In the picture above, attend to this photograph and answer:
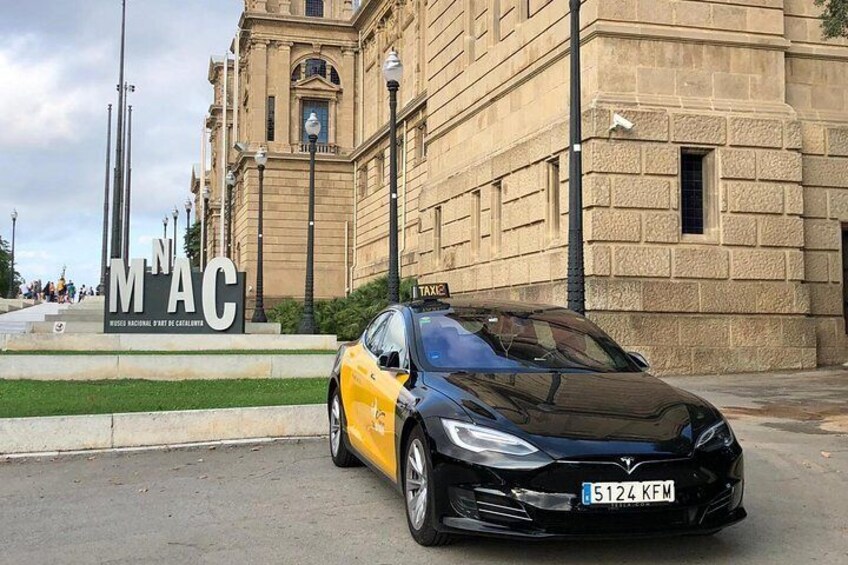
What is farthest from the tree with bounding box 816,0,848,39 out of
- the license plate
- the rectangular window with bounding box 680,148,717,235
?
the license plate

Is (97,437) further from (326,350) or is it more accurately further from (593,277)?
(326,350)

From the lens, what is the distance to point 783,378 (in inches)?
597

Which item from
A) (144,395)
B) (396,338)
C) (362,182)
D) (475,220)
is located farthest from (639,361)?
(362,182)

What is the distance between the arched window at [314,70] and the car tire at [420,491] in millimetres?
53130

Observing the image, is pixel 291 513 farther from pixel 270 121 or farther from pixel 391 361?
pixel 270 121

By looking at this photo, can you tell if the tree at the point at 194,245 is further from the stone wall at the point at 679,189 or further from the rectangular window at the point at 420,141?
the stone wall at the point at 679,189

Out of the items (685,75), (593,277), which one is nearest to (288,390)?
(593,277)

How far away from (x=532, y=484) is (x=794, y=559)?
171 cm

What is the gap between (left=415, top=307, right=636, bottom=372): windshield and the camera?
611cm

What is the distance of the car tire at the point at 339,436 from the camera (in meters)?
7.60

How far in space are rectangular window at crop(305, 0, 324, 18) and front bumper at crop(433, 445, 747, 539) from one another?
57193 millimetres

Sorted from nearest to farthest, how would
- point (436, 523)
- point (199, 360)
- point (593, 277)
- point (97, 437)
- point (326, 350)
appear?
point (436, 523) → point (97, 437) → point (199, 360) → point (593, 277) → point (326, 350)

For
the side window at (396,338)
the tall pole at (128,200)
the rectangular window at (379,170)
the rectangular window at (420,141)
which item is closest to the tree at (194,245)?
the tall pole at (128,200)

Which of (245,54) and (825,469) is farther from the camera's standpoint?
(245,54)
